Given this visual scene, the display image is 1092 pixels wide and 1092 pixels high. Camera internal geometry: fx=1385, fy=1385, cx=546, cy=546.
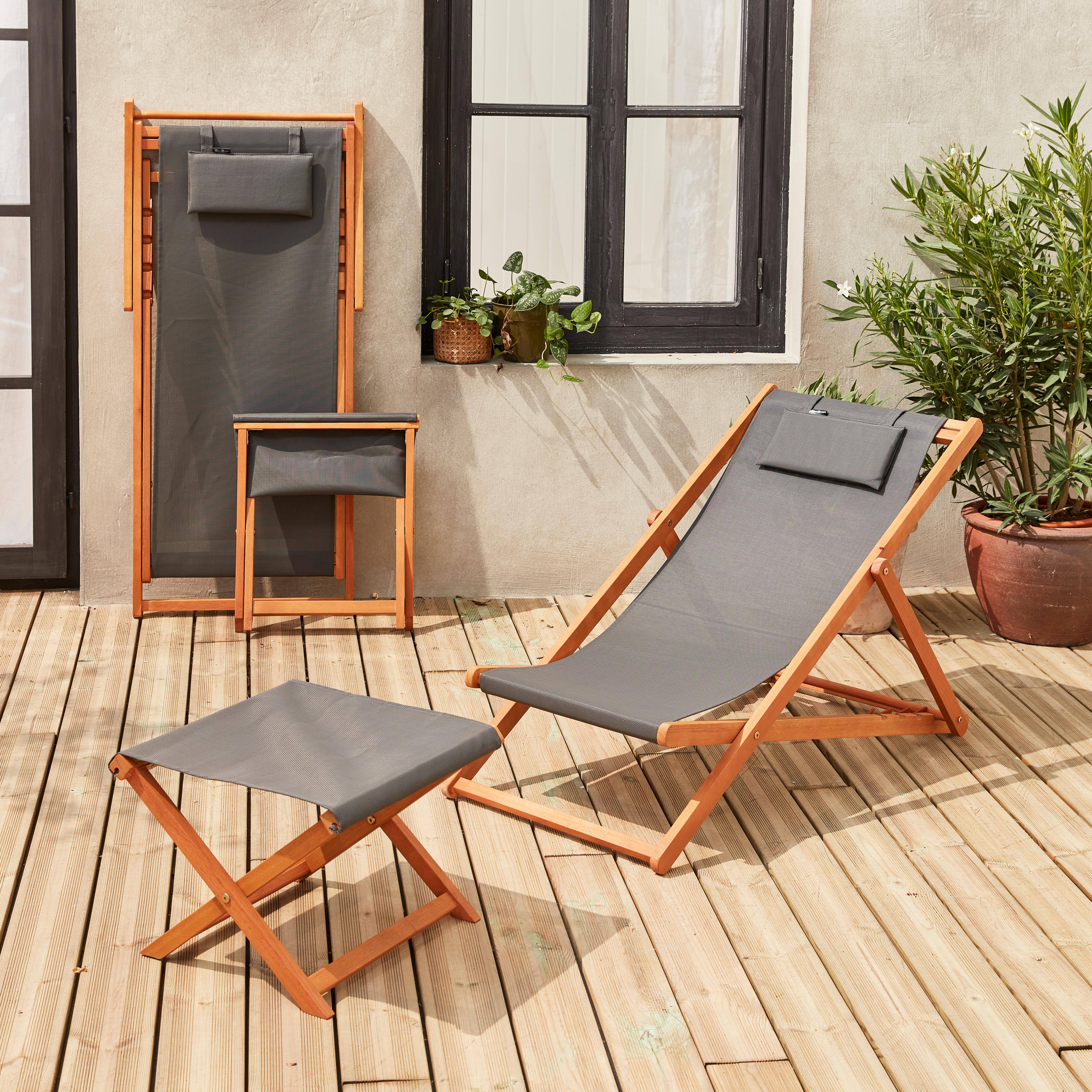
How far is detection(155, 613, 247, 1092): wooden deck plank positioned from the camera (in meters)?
2.35

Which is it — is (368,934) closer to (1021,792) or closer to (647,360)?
(1021,792)

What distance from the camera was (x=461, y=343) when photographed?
4832 mm

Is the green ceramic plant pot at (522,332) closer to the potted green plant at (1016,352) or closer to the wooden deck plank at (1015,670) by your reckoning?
the potted green plant at (1016,352)

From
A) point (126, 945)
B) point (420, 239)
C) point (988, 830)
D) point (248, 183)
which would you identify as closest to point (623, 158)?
point (420, 239)

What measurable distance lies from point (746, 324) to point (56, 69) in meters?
2.54

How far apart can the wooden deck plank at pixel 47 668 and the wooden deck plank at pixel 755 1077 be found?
2.16 metres

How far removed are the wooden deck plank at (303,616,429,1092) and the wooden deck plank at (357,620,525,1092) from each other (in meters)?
0.02

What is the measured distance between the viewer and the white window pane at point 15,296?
4750mm

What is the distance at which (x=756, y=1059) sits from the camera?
2.41 m

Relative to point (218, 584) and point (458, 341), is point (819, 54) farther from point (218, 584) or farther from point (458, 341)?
point (218, 584)

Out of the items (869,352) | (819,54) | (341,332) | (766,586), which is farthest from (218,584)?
(819,54)

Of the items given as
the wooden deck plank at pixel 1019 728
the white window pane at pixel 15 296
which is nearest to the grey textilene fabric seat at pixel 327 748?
the wooden deck plank at pixel 1019 728

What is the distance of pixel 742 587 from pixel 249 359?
1.94 meters

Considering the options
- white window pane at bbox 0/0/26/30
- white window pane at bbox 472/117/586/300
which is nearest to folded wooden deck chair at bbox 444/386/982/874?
white window pane at bbox 472/117/586/300
